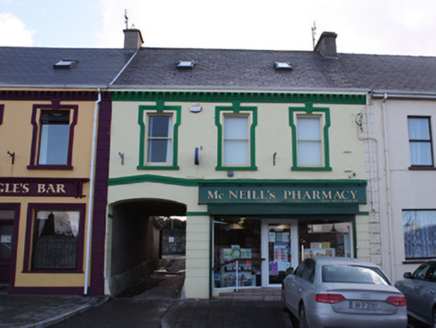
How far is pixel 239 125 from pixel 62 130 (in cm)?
601

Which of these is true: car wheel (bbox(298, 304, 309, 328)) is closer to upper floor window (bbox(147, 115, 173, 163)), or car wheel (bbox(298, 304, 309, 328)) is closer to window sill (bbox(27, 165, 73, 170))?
upper floor window (bbox(147, 115, 173, 163))

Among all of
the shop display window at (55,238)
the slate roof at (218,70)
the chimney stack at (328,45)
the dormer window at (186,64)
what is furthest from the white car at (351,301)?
the chimney stack at (328,45)

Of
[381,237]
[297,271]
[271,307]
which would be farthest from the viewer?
[381,237]

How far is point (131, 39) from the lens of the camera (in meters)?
17.2

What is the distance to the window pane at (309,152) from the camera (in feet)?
42.4

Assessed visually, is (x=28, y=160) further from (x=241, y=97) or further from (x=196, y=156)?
(x=241, y=97)

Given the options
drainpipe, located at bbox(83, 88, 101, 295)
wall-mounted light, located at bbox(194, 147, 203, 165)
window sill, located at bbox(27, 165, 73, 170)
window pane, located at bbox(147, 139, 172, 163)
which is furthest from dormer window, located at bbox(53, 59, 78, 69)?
wall-mounted light, located at bbox(194, 147, 203, 165)

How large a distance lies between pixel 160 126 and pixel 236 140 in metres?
2.62

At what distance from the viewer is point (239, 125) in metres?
13.1

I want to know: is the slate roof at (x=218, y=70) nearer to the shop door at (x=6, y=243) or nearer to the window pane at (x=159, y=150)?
the window pane at (x=159, y=150)

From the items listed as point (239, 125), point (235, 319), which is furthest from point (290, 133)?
point (235, 319)

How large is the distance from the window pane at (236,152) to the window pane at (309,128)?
1.94 metres

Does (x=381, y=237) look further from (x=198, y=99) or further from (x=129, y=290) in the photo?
(x=129, y=290)

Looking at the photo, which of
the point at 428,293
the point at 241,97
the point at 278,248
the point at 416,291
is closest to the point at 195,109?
the point at 241,97
